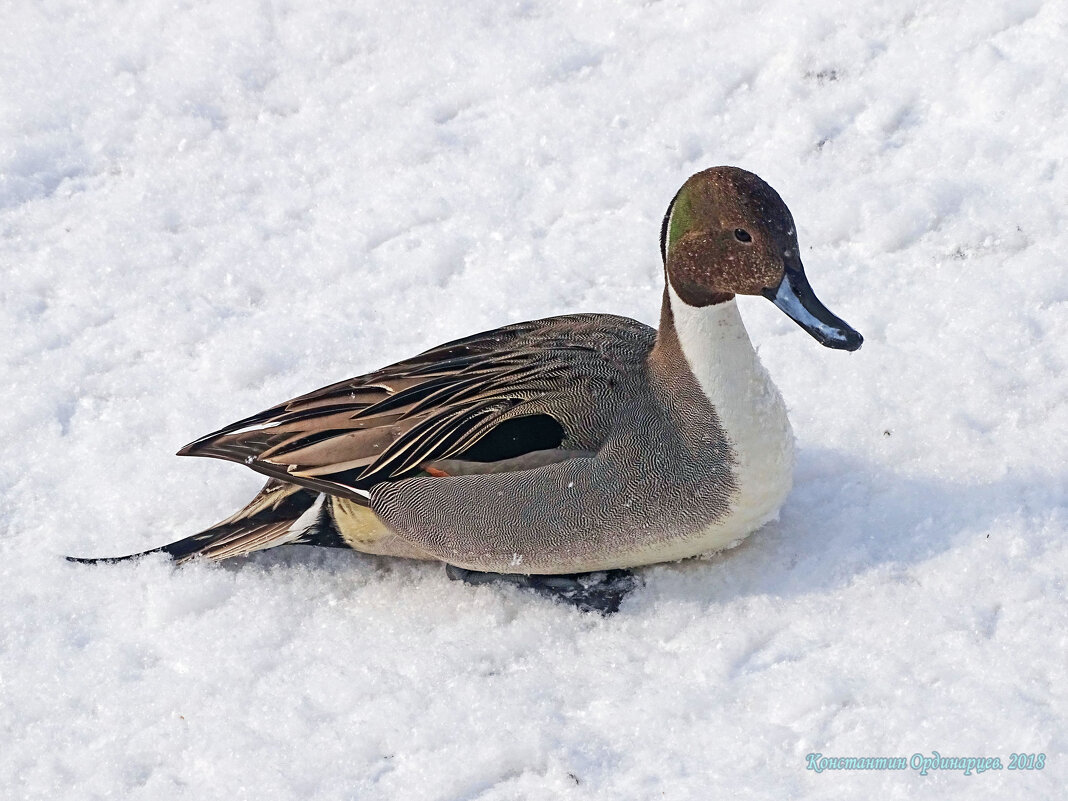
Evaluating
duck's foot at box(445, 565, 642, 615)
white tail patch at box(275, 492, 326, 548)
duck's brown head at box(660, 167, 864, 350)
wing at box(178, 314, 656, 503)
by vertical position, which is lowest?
duck's foot at box(445, 565, 642, 615)

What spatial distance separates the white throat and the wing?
0.23 m

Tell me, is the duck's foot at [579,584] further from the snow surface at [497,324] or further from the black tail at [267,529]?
the black tail at [267,529]

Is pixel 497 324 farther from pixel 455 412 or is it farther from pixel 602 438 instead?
pixel 602 438

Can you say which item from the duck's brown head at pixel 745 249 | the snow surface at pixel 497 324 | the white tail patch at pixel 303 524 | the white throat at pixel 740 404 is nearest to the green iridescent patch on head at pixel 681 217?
the duck's brown head at pixel 745 249

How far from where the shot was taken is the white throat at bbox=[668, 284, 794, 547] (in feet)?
12.4

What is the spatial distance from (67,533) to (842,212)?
3.19m

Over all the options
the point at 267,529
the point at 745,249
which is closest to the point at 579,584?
the point at 267,529

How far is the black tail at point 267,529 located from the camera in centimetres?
410

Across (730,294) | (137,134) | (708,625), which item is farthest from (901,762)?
(137,134)

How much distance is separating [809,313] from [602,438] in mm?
713

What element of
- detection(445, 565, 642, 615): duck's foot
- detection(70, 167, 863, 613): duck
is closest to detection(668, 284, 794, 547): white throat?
detection(70, 167, 863, 613): duck

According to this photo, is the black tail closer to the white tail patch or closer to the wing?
the white tail patch

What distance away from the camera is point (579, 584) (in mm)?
3971

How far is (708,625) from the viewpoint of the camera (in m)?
3.74
